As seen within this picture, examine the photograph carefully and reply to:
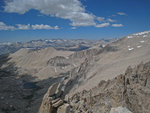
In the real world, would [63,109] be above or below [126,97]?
above

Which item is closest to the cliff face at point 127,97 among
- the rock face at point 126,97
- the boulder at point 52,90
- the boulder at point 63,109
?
the rock face at point 126,97

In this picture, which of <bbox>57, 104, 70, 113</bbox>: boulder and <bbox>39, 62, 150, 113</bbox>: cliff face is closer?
<bbox>57, 104, 70, 113</bbox>: boulder

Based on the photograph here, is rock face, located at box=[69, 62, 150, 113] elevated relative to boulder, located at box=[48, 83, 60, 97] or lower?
lower

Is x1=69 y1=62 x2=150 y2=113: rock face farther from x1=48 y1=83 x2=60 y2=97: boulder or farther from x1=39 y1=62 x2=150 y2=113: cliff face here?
x1=48 y1=83 x2=60 y2=97: boulder

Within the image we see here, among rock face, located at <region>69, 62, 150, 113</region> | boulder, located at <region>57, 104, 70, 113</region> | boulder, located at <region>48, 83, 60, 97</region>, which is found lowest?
rock face, located at <region>69, 62, 150, 113</region>

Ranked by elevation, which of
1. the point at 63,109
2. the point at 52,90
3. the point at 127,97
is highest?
the point at 52,90

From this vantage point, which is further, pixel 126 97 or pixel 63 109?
pixel 126 97

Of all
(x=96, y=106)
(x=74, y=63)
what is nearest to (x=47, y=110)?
(x=96, y=106)

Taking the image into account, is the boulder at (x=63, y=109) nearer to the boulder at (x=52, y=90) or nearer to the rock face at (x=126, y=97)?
the boulder at (x=52, y=90)

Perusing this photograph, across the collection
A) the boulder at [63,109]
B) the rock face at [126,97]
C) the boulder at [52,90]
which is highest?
the boulder at [52,90]

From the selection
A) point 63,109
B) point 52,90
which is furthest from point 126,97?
point 63,109

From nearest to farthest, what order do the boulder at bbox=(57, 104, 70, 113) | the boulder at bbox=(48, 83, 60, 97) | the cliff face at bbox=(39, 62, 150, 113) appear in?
the boulder at bbox=(57, 104, 70, 113) → the boulder at bbox=(48, 83, 60, 97) → the cliff face at bbox=(39, 62, 150, 113)

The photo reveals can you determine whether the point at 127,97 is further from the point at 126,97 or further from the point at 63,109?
the point at 63,109

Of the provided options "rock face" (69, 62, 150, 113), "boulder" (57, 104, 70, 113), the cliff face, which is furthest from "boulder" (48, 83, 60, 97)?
"rock face" (69, 62, 150, 113)
